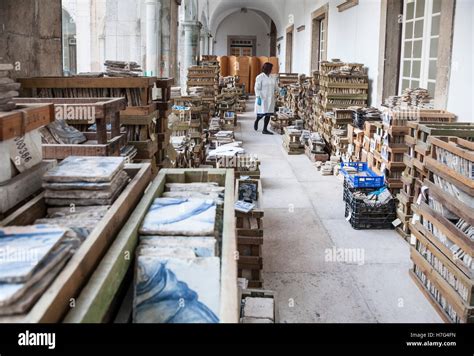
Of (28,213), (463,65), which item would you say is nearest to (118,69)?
(28,213)

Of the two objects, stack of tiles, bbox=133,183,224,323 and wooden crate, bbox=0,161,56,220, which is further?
wooden crate, bbox=0,161,56,220

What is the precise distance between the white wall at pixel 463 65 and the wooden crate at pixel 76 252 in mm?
4573

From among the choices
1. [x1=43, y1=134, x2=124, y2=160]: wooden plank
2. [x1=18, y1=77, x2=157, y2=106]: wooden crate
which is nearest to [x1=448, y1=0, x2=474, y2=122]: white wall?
[x1=18, y1=77, x2=157, y2=106]: wooden crate

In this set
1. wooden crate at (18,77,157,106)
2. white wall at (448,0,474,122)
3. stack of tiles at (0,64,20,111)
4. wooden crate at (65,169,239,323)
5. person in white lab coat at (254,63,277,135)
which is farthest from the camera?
person in white lab coat at (254,63,277,135)

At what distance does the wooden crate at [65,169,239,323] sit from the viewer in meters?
1.52

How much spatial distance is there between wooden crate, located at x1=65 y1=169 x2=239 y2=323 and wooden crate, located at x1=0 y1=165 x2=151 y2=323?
0.03m

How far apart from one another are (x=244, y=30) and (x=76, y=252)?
120ft

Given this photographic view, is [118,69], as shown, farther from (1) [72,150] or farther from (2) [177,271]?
(2) [177,271]

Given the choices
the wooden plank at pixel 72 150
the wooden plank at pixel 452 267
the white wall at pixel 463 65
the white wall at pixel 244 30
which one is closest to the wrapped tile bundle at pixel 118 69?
the wooden plank at pixel 72 150

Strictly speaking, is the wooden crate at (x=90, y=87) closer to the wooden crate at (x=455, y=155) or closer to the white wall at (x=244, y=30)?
the wooden crate at (x=455, y=155)

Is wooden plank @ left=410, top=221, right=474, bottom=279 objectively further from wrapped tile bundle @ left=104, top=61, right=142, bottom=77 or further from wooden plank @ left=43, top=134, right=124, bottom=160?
wrapped tile bundle @ left=104, top=61, right=142, bottom=77
